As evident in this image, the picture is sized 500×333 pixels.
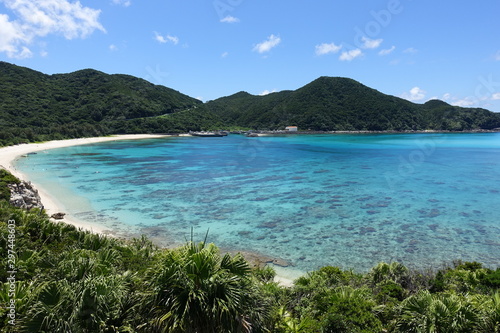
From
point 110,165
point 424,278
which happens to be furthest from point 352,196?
point 110,165

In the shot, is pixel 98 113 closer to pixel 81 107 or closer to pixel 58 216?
pixel 81 107

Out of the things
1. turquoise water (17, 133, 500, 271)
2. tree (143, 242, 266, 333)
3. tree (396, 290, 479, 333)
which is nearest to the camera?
tree (143, 242, 266, 333)

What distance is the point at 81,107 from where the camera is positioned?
464 feet

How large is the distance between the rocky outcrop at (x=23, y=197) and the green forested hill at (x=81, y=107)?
65.0 meters

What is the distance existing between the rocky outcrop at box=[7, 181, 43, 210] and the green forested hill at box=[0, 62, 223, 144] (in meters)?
65.0

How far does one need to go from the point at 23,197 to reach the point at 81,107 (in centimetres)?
13892

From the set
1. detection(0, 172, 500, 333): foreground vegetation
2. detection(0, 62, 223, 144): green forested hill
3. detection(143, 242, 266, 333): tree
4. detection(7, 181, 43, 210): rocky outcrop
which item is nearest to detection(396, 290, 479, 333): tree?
detection(0, 172, 500, 333): foreground vegetation

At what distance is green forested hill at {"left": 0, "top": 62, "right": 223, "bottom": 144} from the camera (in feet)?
345

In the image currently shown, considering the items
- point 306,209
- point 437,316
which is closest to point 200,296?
point 437,316

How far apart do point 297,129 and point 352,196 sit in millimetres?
152579

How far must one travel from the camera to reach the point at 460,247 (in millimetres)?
18688

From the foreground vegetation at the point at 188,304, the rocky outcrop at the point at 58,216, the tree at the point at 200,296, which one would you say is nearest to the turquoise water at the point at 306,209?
the rocky outcrop at the point at 58,216

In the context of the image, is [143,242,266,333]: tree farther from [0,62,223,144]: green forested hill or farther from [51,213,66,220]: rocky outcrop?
[0,62,223,144]: green forested hill

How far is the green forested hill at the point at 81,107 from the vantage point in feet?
345
